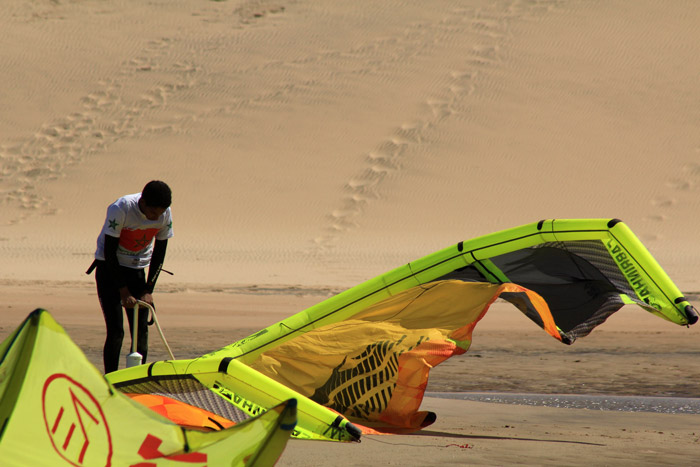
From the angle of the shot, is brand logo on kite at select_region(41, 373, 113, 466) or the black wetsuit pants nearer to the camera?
brand logo on kite at select_region(41, 373, 113, 466)

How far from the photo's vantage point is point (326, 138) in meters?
31.0

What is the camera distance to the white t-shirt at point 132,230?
5.58 metres

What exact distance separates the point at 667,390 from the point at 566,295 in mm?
1932

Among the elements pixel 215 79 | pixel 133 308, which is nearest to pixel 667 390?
pixel 133 308

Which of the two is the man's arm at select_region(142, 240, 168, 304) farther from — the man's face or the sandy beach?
the sandy beach

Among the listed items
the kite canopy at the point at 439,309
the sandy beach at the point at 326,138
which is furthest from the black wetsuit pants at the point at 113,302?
the sandy beach at the point at 326,138

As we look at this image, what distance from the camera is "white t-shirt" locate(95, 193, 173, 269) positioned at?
5578mm

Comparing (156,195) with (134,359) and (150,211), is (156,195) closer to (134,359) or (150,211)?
(150,211)

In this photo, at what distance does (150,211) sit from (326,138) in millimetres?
25660

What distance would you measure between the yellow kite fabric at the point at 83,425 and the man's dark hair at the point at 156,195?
1.92m

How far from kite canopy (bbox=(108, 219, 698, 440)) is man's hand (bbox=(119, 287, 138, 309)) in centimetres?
46

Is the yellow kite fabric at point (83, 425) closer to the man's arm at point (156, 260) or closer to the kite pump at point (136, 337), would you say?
the kite pump at point (136, 337)

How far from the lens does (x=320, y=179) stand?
29.0 meters

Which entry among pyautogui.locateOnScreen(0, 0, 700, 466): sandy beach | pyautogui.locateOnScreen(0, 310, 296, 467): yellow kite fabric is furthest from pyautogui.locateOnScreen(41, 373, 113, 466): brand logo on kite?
pyautogui.locateOnScreen(0, 0, 700, 466): sandy beach
